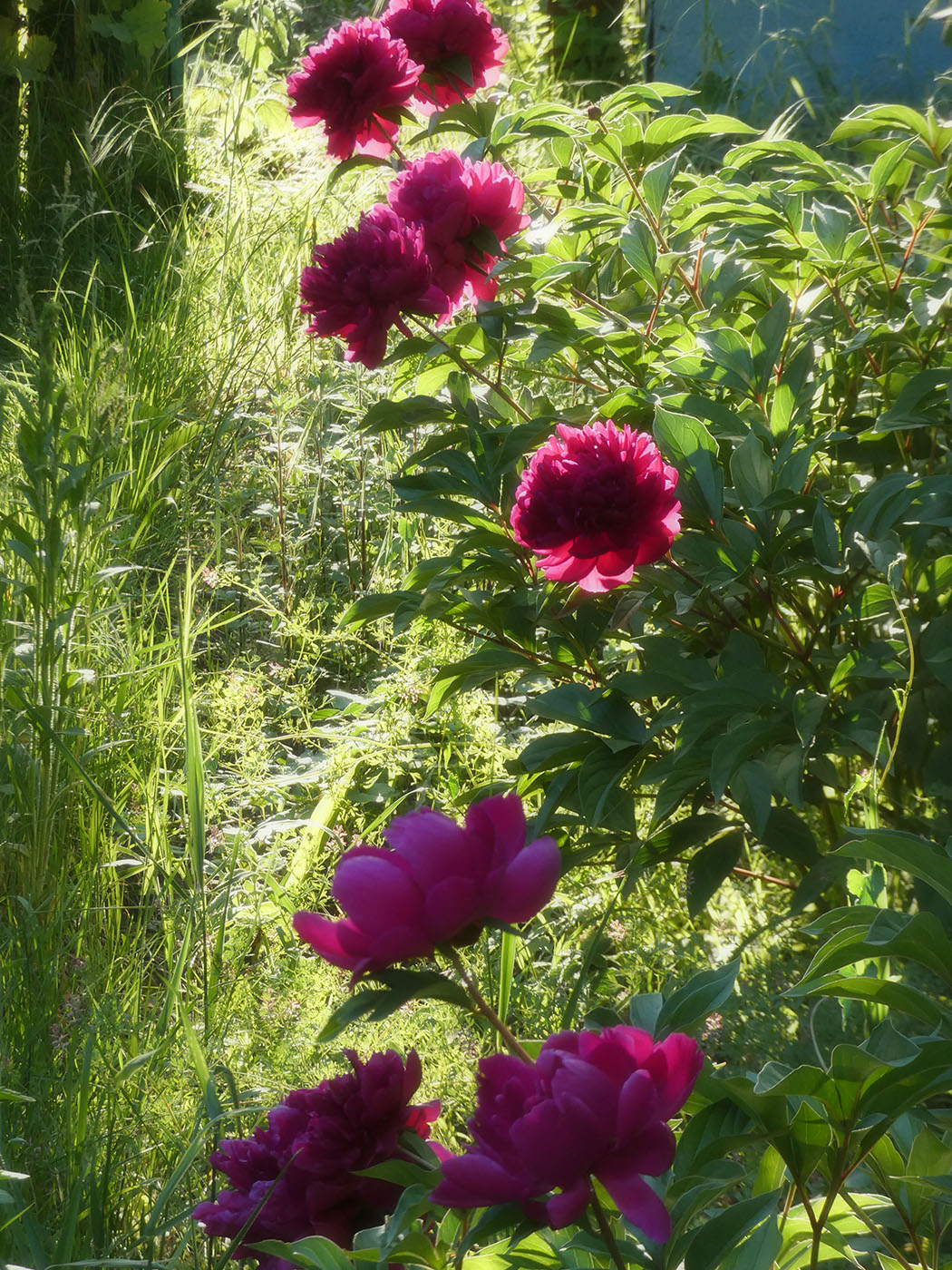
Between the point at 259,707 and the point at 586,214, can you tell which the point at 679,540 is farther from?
the point at 259,707

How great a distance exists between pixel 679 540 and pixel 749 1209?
2.56ft

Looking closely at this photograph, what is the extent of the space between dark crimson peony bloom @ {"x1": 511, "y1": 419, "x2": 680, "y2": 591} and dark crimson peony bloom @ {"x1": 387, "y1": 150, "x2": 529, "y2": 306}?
0.43 metres

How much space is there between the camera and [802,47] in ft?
14.3

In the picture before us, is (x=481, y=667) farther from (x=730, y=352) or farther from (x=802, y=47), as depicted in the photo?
(x=802, y=47)

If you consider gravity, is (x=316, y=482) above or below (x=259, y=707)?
above

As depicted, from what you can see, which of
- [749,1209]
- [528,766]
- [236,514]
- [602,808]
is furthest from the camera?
[236,514]

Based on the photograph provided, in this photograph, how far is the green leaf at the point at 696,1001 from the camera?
0.68 meters

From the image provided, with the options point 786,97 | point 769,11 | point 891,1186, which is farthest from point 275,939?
point 769,11

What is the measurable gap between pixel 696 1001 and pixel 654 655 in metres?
0.68

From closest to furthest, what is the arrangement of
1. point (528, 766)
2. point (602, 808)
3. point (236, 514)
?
point (602, 808) → point (528, 766) → point (236, 514)

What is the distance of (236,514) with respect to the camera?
2.72 meters

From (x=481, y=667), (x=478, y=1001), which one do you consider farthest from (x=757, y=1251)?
(x=481, y=667)

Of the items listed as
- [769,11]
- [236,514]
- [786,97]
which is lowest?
[236,514]

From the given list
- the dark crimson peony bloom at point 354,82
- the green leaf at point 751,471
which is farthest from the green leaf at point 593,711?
the dark crimson peony bloom at point 354,82
